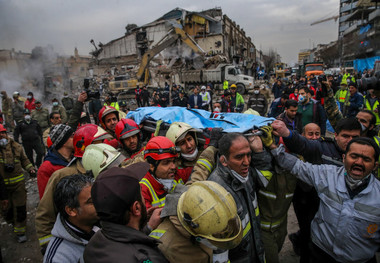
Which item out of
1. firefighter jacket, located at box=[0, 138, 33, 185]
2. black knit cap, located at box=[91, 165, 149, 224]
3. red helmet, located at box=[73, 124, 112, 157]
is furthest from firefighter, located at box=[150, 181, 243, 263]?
firefighter jacket, located at box=[0, 138, 33, 185]

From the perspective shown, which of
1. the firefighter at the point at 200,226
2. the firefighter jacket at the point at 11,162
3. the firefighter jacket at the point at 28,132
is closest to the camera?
the firefighter at the point at 200,226

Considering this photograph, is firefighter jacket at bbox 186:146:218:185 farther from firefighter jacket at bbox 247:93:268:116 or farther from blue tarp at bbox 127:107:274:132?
firefighter jacket at bbox 247:93:268:116

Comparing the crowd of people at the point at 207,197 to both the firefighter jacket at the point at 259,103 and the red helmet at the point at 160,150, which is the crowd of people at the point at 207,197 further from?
the firefighter jacket at the point at 259,103

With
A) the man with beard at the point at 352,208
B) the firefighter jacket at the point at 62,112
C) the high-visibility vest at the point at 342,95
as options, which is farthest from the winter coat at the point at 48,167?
the high-visibility vest at the point at 342,95

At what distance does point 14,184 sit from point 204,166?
11.8 ft

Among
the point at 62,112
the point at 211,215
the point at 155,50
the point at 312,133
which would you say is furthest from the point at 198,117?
the point at 155,50

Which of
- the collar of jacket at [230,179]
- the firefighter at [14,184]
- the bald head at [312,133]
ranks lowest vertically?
the firefighter at [14,184]

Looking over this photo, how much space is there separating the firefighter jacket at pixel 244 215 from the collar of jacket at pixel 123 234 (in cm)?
90

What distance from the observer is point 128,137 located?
126 inches

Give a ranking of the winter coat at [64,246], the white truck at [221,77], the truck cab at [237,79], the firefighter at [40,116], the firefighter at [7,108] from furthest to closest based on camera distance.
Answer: the white truck at [221,77]
the truck cab at [237,79]
the firefighter at [7,108]
the firefighter at [40,116]
the winter coat at [64,246]

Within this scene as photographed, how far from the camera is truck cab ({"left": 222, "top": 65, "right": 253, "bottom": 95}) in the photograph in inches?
801

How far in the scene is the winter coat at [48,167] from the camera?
2.49 meters

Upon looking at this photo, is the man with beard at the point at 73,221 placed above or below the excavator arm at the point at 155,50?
below

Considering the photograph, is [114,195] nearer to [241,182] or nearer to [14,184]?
[241,182]
